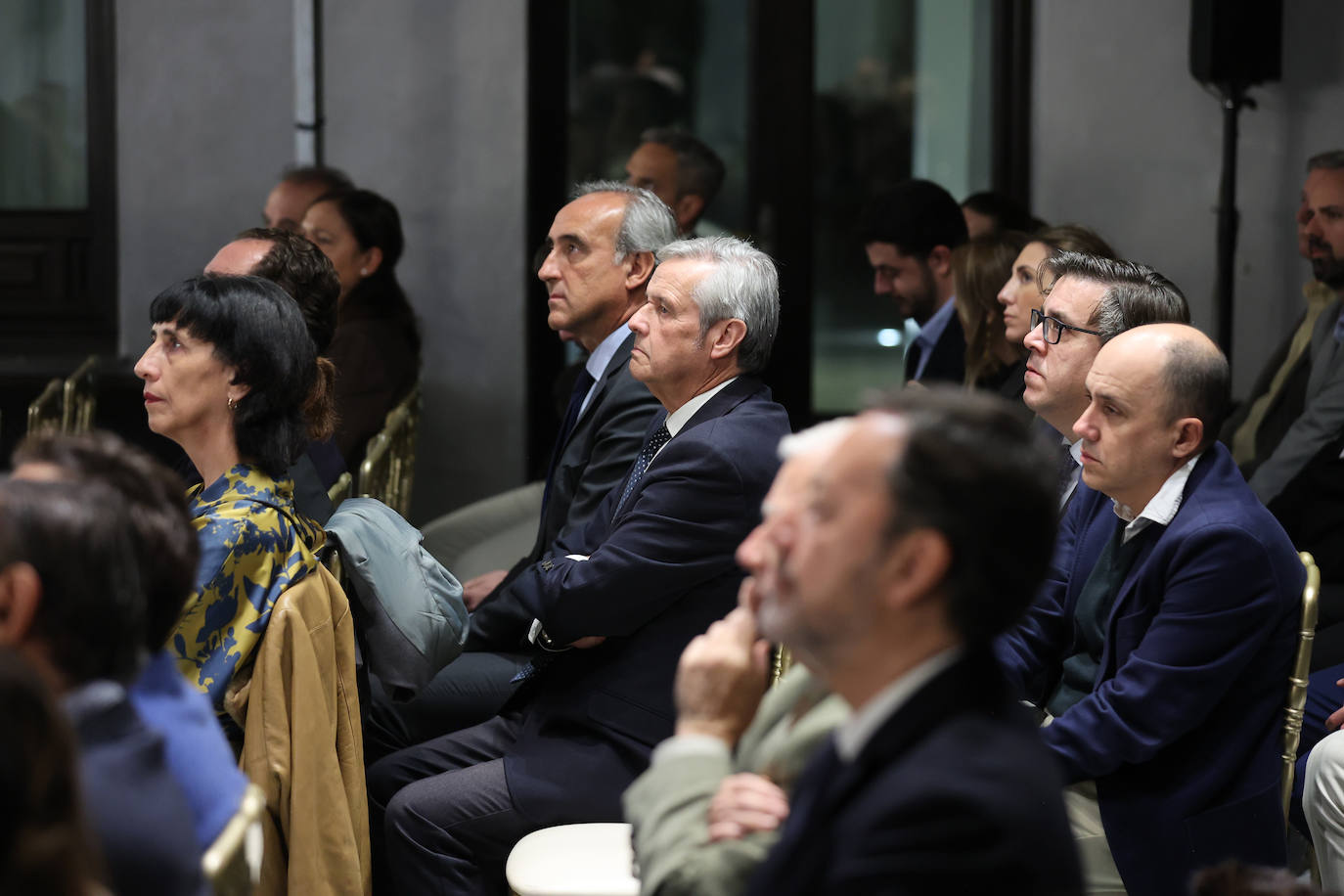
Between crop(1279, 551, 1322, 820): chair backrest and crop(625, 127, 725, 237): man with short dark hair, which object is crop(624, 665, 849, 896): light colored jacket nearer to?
crop(1279, 551, 1322, 820): chair backrest

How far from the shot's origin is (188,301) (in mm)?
2518

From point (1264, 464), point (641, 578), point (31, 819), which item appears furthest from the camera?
point (1264, 464)

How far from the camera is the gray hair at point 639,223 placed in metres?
3.42

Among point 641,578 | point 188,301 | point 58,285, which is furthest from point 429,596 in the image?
point 58,285

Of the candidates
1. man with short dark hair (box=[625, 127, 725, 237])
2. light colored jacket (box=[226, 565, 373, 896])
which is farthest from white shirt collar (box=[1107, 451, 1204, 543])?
man with short dark hair (box=[625, 127, 725, 237])

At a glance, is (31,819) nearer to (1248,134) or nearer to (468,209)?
(468,209)

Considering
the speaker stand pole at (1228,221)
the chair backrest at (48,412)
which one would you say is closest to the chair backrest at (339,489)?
the chair backrest at (48,412)

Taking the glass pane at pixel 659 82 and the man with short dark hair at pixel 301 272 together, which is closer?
the man with short dark hair at pixel 301 272

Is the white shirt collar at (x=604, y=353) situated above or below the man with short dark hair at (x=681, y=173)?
below

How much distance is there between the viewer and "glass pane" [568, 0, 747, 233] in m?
5.84

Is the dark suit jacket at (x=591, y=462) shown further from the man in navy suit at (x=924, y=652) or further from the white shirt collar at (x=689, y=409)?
the man in navy suit at (x=924, y=652)

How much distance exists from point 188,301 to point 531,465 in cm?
300

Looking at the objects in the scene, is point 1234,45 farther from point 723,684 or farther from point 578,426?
point 723,684

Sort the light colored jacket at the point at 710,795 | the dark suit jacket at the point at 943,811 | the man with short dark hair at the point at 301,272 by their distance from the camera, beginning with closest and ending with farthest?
the dark suit jacket at the point at 943,811 < the light colored jacket at the point at 710,795 < the man with short dark hair at the point at 301,272
